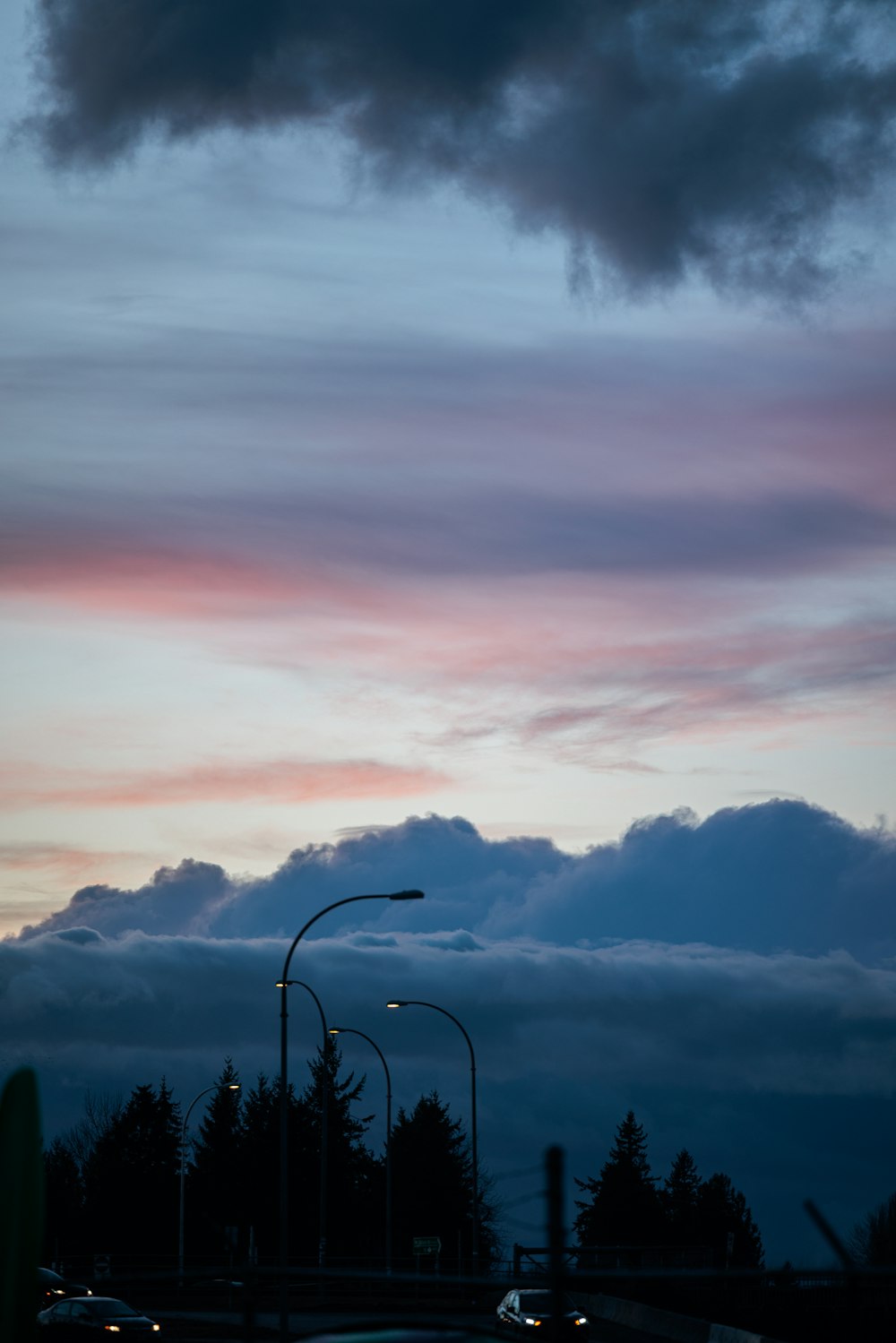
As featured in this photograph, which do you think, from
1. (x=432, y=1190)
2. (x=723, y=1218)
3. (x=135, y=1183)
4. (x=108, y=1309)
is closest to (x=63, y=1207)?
(x=135, y=1183)

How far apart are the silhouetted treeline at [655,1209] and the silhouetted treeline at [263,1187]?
1803 cm

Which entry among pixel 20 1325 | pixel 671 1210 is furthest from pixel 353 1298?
pixel 671 1210

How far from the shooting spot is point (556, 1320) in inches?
441

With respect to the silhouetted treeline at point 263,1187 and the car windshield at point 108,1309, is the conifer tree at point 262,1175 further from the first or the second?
the car windshield at point 108,1309

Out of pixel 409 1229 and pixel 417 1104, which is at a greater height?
pixel 417 1104

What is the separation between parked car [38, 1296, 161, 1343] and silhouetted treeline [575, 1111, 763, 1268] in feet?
309

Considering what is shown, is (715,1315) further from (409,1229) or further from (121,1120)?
(121,1120)

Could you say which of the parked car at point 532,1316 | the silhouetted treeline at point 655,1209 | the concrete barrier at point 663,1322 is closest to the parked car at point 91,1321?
the parked car at point 532,1316

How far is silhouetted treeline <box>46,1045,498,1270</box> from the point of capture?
105 m

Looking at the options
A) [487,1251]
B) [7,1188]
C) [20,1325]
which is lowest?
[487,1251]

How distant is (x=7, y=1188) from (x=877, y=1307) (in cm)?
2388

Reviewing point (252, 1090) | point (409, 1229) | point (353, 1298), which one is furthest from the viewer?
point (252, 1090)

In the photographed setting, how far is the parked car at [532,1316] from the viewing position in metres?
34.8

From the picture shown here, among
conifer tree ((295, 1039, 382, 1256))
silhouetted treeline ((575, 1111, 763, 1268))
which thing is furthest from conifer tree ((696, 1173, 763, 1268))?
conifer tree ((295, 1039, 382, 1256))
